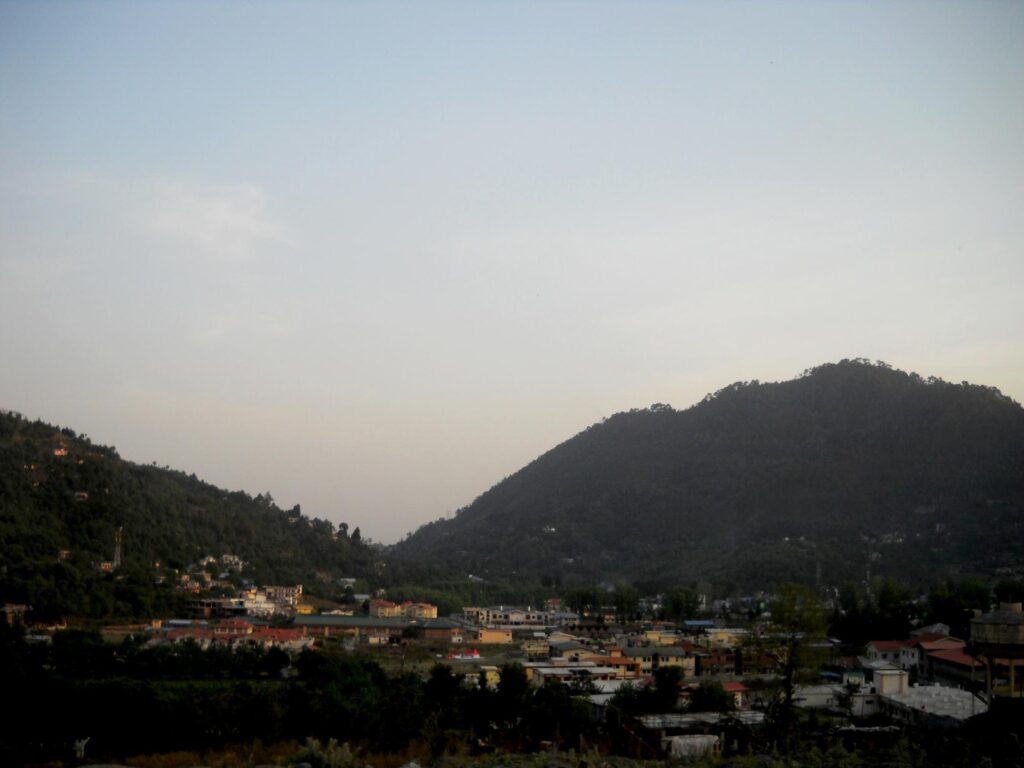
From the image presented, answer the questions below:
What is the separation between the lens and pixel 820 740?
35.9ft

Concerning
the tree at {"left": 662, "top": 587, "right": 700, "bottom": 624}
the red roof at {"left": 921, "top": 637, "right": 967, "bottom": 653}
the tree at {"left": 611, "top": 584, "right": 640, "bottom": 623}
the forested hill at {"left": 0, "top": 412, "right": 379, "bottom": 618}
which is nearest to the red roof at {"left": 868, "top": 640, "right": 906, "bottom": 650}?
the red roof at {"left": 921, "top": 637, "right": 967, "bottom": 653}

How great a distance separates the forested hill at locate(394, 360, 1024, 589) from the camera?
5391 centimetres

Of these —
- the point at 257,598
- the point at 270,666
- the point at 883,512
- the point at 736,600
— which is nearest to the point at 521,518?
the point at 883,512

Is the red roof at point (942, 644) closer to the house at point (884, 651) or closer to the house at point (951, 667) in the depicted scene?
the house at point (951, 667)

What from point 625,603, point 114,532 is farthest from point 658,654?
point 114,532

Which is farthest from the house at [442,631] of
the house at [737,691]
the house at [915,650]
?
the house at [915,650]

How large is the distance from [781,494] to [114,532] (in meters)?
47.1

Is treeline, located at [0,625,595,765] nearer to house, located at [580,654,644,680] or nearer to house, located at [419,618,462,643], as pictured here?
house, located at [580,654,644,680]

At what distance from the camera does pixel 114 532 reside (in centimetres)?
3694

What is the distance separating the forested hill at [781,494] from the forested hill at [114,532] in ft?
57.9

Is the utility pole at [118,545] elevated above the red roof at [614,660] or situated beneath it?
elevated above

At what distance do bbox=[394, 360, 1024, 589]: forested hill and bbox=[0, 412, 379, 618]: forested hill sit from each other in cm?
1766

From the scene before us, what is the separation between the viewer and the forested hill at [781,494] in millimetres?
53906

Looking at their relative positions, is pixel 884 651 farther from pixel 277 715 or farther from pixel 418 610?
pixel 418 610
